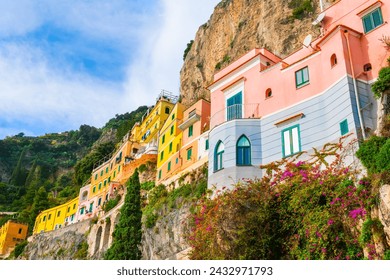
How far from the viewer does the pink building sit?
58.2 feet

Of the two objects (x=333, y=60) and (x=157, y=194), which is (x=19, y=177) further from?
(x=333, y=60)

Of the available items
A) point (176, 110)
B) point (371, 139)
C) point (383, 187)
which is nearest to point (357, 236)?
point (383, 187)

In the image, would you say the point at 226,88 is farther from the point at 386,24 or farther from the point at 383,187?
the point at 383,187

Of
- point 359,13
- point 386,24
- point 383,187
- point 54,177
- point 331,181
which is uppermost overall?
point 54,177

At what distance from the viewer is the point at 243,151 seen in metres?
20.5

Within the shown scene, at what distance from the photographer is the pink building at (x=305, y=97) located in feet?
58.2

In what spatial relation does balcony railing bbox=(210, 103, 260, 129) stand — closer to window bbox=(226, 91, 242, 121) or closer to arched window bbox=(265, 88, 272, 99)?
window bbox=(226, 91, 242, 121)

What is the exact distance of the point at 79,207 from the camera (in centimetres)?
6041

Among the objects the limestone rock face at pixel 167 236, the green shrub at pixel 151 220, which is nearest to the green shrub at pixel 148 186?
the green shrub at pixel 151 220

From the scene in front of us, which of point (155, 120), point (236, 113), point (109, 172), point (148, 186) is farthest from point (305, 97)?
point (109, 172)

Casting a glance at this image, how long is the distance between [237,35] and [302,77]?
21.5m

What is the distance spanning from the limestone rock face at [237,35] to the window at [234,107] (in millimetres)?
11188

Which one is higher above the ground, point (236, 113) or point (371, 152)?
point (236, 113)

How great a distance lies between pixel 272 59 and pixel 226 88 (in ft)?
10.2
